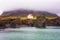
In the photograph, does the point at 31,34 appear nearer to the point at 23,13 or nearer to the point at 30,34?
the point at 30,34

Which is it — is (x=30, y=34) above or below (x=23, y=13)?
below

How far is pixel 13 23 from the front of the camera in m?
1.38

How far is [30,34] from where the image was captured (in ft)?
4.50

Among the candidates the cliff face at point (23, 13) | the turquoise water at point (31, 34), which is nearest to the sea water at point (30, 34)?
the turquoise water at point (31, 34)

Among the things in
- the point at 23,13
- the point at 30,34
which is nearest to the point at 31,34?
the point at 30,34

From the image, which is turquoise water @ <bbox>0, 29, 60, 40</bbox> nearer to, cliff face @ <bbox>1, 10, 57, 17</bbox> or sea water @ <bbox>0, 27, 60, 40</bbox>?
sea water @ <bbox>0, 27, 60, 40</bbox>

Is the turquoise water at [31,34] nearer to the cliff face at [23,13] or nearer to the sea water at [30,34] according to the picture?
the sea water at [30,34]

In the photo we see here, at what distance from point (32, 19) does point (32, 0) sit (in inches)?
7.1

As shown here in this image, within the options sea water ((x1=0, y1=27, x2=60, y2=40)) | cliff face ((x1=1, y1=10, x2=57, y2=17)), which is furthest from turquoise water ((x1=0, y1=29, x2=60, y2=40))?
cliff face ((x1=1, y1=10, x2=57, y2=17))

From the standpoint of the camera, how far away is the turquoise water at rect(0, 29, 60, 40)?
1.35m

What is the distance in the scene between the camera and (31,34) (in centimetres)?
137

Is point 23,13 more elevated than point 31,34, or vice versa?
point 23,13

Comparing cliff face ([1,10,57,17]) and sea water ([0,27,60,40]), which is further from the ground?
cliff face ([1,10,57,17])

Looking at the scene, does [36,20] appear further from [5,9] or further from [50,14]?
[5,9]
